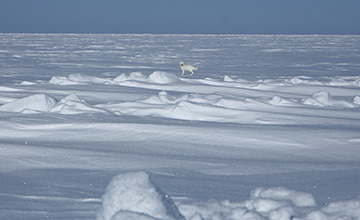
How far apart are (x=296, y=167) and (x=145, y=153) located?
1.21 metres

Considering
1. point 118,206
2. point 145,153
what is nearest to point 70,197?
point 118,206

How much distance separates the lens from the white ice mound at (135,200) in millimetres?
1575

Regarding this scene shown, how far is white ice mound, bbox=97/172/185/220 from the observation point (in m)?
1.58

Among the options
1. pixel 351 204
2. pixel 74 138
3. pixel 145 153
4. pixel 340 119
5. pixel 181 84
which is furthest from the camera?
pixel 181 84

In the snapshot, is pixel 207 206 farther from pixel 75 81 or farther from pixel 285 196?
pixel 75 81

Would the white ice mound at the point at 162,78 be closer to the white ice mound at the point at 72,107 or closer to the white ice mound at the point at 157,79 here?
the white ice mound at the point at 157,79

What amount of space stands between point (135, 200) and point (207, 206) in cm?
53

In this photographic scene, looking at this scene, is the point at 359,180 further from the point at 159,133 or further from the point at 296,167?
the point at 159,133

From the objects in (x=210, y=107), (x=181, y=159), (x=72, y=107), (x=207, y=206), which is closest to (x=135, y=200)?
(x=207, y=206)

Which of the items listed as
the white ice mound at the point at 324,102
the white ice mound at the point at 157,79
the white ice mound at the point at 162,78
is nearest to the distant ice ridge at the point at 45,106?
the white ice mound at the point at 324,102

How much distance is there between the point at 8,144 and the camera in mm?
3373

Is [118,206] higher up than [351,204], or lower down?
lower down

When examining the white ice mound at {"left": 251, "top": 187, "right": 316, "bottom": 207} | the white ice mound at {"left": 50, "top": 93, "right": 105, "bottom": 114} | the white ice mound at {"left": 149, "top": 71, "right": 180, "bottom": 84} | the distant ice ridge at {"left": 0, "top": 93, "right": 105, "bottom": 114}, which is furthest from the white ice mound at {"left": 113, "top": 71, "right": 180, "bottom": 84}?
the white ice mound at {"left": 251, "top": 187, "right": 316, "bottom": 207}

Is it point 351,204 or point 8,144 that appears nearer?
point 351,204
